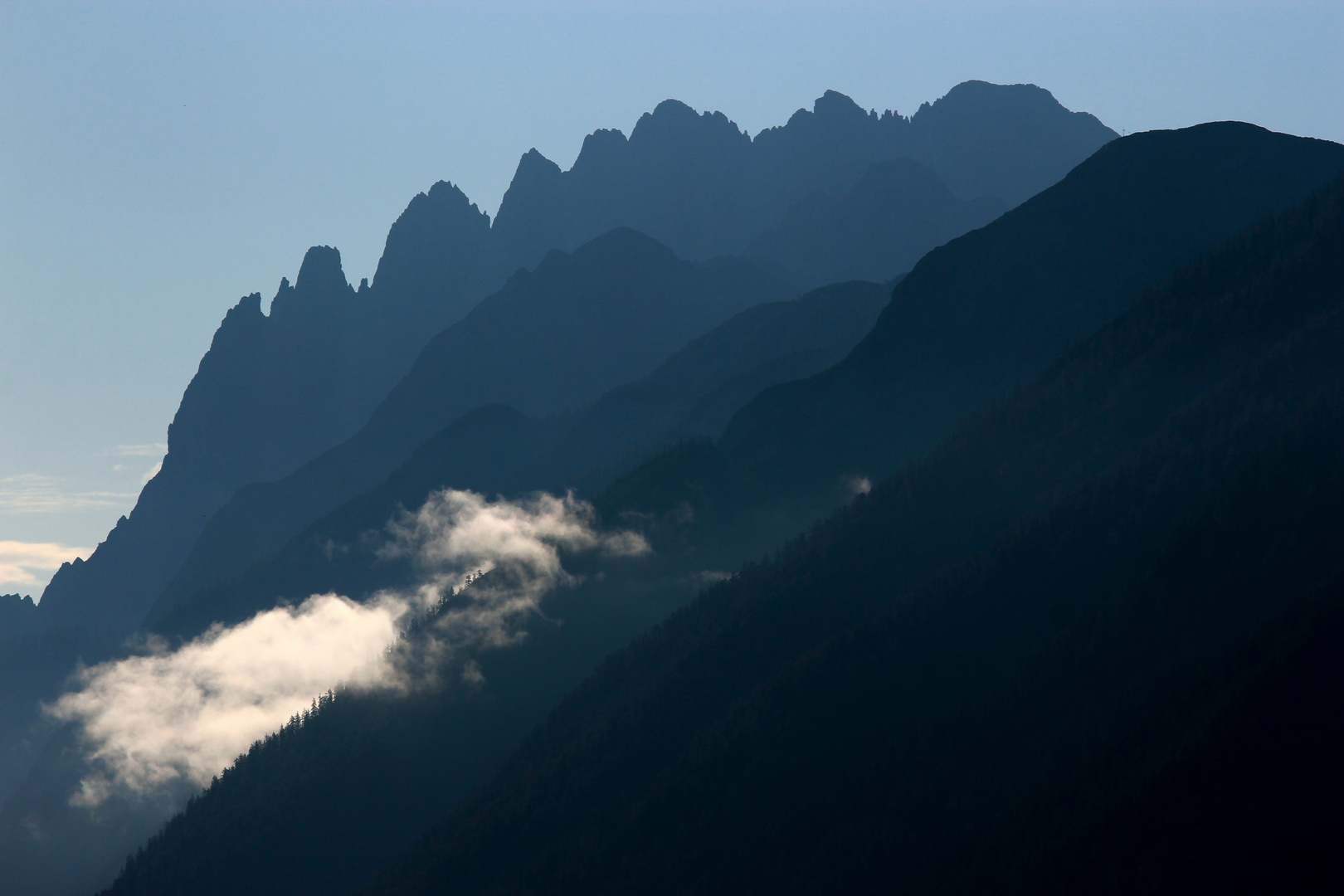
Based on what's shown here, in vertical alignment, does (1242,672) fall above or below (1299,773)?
above

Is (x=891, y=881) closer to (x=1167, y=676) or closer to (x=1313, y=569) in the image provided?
(x=1167, y=676)

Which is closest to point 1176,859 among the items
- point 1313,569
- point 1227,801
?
point 1227,801

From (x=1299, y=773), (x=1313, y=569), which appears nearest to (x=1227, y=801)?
(x=1299, y=773)

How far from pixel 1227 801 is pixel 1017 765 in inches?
1553

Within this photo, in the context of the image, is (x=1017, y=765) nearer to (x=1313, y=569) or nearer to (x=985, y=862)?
(x=985, y=862)

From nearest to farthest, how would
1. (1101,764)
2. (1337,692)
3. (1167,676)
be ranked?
(1337,692) → (1101,764) → (1167,676)

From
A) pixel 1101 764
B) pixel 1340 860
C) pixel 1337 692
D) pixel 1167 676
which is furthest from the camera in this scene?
pixel 1167 676

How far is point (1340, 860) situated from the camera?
15562cm

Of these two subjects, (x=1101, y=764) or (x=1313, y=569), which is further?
(x=1313, y=569)

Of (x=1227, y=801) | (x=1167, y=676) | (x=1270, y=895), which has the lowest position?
(x=1270, y=895)

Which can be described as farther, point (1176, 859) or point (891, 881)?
point (891, 881)

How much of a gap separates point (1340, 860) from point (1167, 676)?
4367 centimetres

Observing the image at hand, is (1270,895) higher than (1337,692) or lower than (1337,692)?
lower

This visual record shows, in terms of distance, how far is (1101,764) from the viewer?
182625 millimetres
